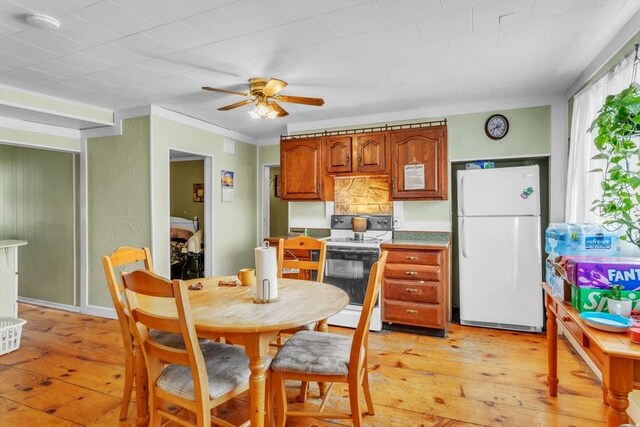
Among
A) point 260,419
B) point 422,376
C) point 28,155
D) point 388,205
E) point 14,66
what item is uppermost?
point 14,66

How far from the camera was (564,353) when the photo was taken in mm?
3012

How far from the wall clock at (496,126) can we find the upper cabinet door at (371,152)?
1.11 m

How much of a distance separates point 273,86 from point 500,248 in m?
2.68

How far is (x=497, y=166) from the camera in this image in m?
3.97

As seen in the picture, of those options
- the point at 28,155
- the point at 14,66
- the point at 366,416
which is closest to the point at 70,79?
the point at 14,66

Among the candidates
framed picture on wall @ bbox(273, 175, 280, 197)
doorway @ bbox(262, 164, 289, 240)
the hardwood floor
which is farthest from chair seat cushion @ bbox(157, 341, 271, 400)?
framed picture on wall @ bbox(273, 175, 280, 197)

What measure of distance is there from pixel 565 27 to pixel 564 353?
2.57 meters

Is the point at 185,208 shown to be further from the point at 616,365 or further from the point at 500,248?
the point at 616,365

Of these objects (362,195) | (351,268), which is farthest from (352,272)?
(362,195)

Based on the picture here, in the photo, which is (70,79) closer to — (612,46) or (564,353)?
(612,46)

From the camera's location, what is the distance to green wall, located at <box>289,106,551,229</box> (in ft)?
11.9

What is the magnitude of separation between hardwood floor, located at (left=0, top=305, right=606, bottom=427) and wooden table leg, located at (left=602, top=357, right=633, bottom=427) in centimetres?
84

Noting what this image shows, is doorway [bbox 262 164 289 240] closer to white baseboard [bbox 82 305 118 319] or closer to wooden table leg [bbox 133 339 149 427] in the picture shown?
white baseboard [bbox 82 305 118 319]

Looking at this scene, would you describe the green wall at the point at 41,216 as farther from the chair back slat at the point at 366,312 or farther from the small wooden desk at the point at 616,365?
the small wooden desk at the point at 616,365
